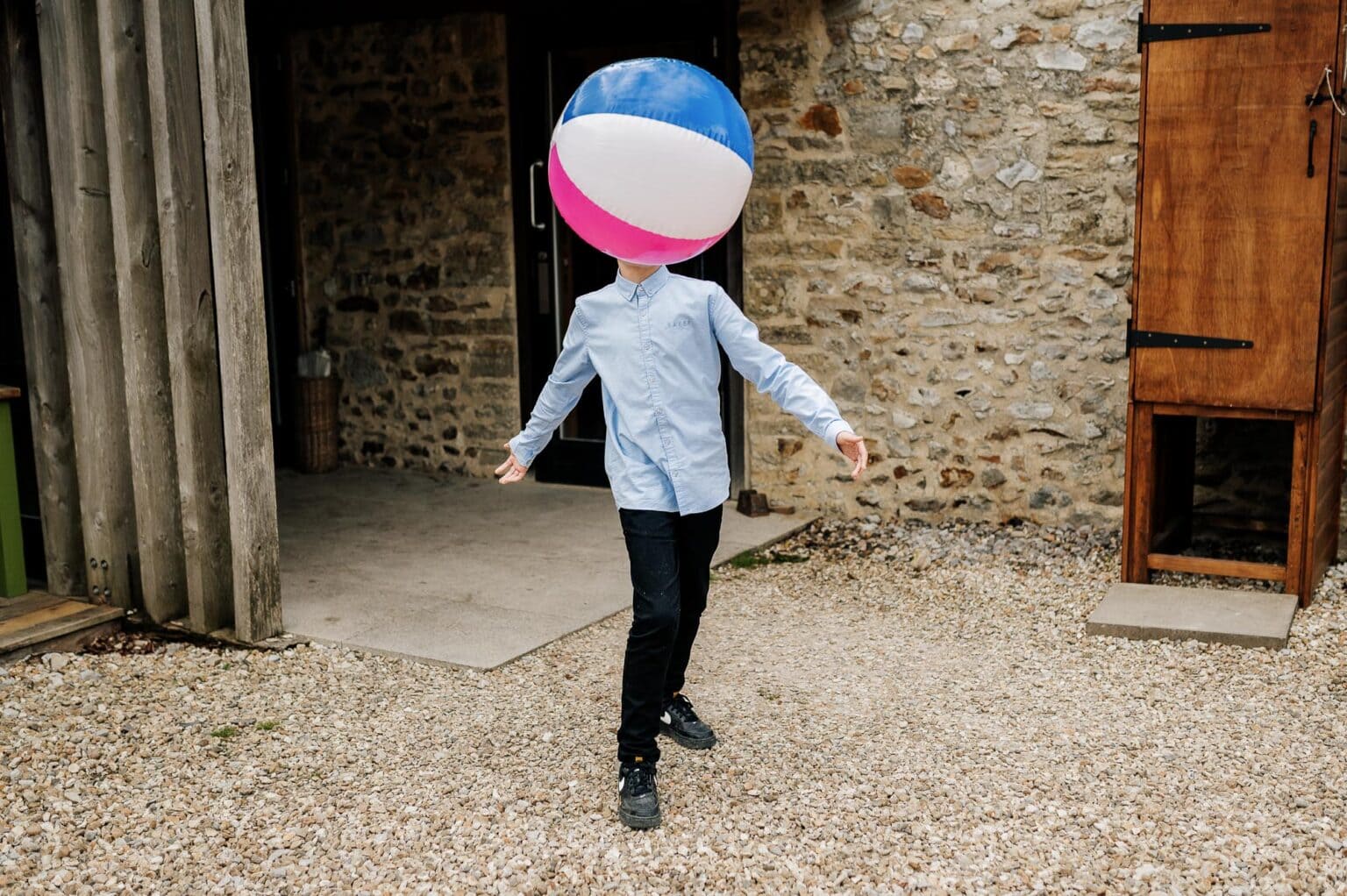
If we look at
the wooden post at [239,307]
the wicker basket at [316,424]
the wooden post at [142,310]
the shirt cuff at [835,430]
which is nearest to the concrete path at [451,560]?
the wicker basket at [316,424]

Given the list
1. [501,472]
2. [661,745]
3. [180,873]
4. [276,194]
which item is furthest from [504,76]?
[180,873]

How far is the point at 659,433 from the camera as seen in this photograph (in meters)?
2.93

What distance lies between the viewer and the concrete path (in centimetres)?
437

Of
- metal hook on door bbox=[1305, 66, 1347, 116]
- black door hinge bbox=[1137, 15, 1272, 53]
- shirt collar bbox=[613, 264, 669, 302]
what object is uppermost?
black door hinge bbox=[1137, 15, 1272, 53]

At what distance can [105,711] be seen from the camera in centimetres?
369

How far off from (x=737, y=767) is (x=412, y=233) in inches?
179

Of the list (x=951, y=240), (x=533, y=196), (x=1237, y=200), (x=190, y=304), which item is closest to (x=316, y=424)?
(x=533, y=196)

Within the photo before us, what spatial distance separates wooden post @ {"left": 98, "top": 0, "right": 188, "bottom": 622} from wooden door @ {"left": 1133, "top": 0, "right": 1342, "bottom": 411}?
336cm

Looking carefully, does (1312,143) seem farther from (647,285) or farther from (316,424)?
(316,424)

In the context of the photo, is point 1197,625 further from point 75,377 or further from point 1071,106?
point 75,377

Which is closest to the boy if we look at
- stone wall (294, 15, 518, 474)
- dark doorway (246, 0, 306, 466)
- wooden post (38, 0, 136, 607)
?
wooden post (38, 0, 136, 607)

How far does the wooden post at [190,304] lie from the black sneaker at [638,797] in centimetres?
193

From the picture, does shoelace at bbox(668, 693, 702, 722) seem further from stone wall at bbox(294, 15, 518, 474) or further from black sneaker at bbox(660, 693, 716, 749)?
stone wall at bbox(294, 15, 518, 474)

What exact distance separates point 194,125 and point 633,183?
2.14 m
